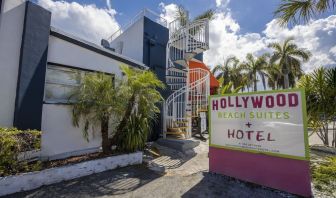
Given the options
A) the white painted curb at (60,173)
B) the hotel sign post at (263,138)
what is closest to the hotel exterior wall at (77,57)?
the white painted curb at (60,173)

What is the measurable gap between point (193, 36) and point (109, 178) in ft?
27.9

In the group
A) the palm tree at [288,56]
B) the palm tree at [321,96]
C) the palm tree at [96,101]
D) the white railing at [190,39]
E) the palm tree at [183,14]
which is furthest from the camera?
the palm tree at [288,56]

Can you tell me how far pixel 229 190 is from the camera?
14.4 feet

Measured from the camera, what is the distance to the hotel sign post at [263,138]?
4134 mm

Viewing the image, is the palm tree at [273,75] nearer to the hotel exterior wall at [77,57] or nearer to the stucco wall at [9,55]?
the hotel exterior wall at [77,57]

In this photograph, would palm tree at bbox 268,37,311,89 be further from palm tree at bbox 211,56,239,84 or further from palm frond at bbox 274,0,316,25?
palm frond at bbox 274,0,316,25

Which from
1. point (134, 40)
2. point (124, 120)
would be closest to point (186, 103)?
point (124, 120)

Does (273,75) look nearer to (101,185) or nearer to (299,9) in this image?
(299,9)

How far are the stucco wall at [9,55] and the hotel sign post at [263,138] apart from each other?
538 cm

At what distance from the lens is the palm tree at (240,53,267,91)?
28109 mm

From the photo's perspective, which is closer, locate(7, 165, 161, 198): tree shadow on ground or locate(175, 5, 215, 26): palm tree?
locate(7, 165, 161, 198): tree shadow on ground

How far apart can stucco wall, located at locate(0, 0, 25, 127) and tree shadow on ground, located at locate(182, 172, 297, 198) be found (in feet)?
16.1

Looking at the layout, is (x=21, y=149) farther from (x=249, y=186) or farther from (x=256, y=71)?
(x=256, y=71)

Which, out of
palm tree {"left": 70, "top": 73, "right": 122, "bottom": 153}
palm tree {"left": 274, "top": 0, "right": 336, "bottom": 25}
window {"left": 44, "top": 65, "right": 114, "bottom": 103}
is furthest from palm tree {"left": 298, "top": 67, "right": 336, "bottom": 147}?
window {"left": 44, "top": 65, "right": 114, "bottom": 103}
